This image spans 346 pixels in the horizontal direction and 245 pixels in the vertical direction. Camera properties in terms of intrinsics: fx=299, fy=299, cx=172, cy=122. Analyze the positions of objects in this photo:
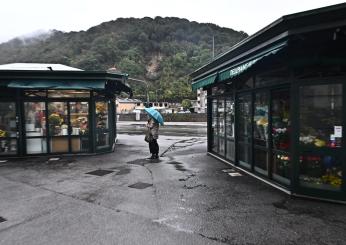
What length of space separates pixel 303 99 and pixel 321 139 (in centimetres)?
82

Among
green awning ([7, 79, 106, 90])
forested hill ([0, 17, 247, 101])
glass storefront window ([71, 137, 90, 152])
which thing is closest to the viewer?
green awning ([7, 79, 106, 90])

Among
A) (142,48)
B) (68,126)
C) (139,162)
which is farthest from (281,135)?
(142,48)

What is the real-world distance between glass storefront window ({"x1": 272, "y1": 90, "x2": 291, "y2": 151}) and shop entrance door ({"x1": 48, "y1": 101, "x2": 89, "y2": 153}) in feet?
24.2

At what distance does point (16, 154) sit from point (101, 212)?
24.2 feet

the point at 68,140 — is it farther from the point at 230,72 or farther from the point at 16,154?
the point at 230,72

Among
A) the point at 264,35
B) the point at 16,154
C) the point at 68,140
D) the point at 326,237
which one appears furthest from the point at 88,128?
the point at 326,237

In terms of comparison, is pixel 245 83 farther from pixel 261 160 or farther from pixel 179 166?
pixel 179 166

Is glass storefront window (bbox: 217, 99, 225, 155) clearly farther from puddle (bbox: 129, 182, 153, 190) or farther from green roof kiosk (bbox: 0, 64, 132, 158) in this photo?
green roof kiosk (bbox: 0, 64, 132, 158)

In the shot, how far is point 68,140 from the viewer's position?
11.4m

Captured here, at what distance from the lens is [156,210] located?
17.5 ft

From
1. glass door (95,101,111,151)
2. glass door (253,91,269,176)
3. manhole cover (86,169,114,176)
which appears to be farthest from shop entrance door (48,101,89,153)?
glass door (253,91,269,176)

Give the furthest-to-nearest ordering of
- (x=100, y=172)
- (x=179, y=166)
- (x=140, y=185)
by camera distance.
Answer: (x=179, y=166), (x=100, y=172), (x=140, y=185)

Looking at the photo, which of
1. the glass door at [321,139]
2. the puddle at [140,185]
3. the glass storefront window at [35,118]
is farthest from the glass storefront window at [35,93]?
the glass door at [321,139]

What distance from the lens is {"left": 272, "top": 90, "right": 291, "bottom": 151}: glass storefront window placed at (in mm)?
6203
